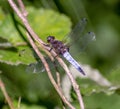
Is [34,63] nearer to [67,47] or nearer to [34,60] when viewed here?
[34,60]

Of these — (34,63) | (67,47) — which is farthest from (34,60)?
(67,47)

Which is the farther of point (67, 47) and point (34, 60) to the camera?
point (67, 47)

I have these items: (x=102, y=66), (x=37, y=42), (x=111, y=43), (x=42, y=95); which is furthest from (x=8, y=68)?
(x=111, y=43)

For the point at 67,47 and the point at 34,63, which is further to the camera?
the point at 67,47

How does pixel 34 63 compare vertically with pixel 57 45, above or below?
below

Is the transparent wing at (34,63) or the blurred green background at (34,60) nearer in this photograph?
the transparent wing at (34,63)

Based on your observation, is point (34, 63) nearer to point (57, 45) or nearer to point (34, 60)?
point (34, 60)

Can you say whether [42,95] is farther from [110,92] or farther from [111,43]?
[111,43]

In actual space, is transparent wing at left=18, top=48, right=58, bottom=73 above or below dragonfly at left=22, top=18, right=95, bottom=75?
below

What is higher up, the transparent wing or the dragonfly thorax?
the dragonfly thorax

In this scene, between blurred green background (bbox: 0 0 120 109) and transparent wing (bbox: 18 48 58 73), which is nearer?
transparent wing (bbox: 18 48 58 73)

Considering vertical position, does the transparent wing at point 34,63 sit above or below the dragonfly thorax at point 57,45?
below
